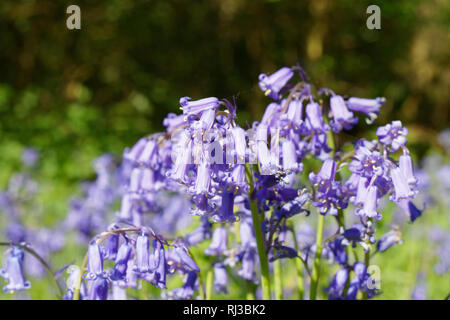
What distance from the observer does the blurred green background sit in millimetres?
10586

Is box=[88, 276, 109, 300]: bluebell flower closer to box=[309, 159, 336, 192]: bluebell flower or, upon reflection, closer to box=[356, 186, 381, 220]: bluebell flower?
box=[309, 159, 336, 192]: bluebell flower

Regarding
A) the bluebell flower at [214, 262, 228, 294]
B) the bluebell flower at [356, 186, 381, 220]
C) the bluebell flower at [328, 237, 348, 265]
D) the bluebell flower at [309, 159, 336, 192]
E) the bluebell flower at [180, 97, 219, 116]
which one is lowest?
the bluebell flower at [214, 262, 228, 294]

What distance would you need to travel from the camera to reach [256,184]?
183cm

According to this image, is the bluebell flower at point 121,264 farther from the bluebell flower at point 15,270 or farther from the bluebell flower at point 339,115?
the bluebell flower at point 339,115

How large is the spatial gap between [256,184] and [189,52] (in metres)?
9.92

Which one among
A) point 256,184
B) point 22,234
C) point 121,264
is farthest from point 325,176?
point 22,234

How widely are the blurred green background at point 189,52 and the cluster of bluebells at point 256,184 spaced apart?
774 centimetres

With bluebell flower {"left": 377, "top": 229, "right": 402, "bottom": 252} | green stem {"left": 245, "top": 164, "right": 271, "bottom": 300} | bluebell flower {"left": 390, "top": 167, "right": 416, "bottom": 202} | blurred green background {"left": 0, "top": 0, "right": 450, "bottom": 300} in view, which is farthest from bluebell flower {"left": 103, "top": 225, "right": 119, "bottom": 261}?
blurred green background {"left": 0, "top": 0, "right": 450, "bottom": 300}

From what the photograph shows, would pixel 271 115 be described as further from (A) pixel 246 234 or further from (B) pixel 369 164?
(A) pixel 246 234

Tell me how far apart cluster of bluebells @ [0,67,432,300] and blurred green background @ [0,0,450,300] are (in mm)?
7737

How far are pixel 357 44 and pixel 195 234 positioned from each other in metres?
10.8

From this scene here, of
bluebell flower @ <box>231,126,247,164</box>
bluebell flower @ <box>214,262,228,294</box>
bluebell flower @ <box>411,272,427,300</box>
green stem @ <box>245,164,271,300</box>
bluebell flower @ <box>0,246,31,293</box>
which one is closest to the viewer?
bluebell flower @ <box>231,126,247,164</box>

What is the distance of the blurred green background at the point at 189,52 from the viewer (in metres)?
10.6
